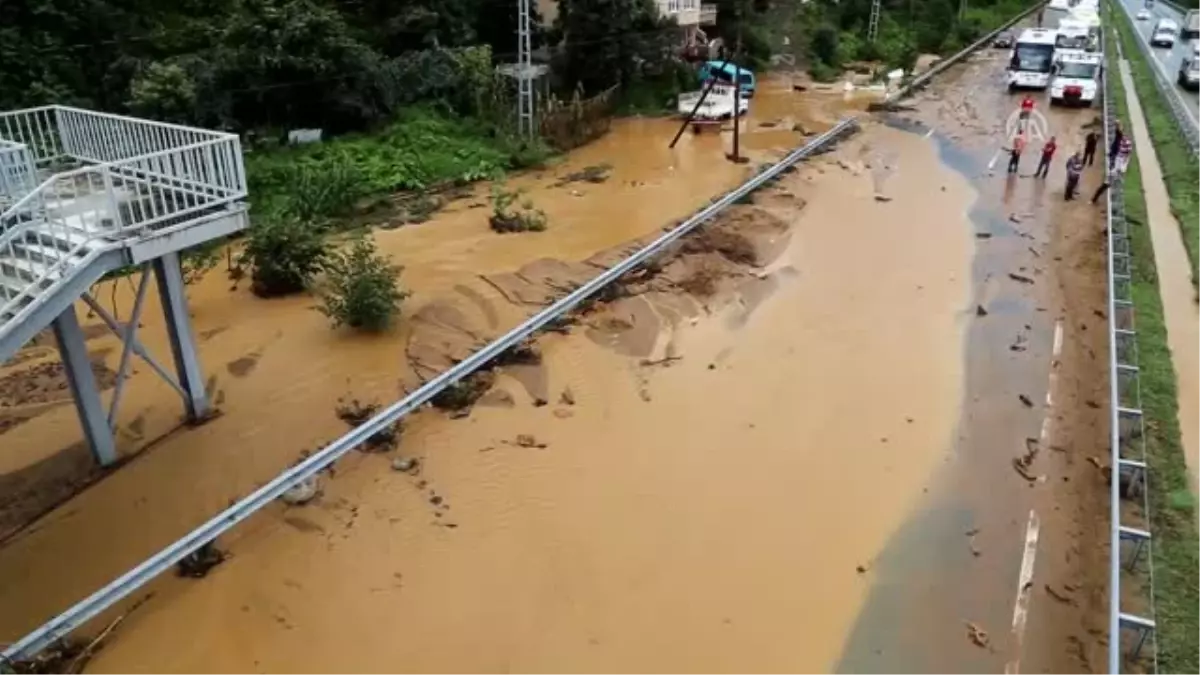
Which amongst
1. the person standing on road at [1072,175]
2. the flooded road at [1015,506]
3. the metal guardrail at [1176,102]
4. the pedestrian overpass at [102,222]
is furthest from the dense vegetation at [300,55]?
the metal guardrail at [1176,102]

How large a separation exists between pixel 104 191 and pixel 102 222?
2.88ft

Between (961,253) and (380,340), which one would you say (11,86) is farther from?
(961,253)

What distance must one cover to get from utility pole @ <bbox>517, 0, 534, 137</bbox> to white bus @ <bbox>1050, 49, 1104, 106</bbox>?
20.0m

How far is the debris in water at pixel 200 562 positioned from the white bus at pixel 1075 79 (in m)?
32.4

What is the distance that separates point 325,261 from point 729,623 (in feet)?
32.4

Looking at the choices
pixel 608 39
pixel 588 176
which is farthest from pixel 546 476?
pixel 608 39

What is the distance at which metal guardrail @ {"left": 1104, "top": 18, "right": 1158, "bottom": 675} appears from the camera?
7.71 metres

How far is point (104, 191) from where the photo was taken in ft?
29.6

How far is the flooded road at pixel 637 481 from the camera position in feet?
26.9

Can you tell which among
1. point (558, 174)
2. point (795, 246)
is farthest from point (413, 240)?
point (795, 246)

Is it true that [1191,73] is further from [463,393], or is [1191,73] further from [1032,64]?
[463,393]

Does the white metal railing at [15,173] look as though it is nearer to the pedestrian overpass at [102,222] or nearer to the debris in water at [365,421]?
the pedestrian overpass at [102,222]

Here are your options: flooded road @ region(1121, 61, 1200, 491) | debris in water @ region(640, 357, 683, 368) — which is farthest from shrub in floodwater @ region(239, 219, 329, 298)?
flooded road @ region(1121, 61, 1200, 491)

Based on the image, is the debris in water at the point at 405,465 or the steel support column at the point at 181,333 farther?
the debris in water at the point at 405,465
